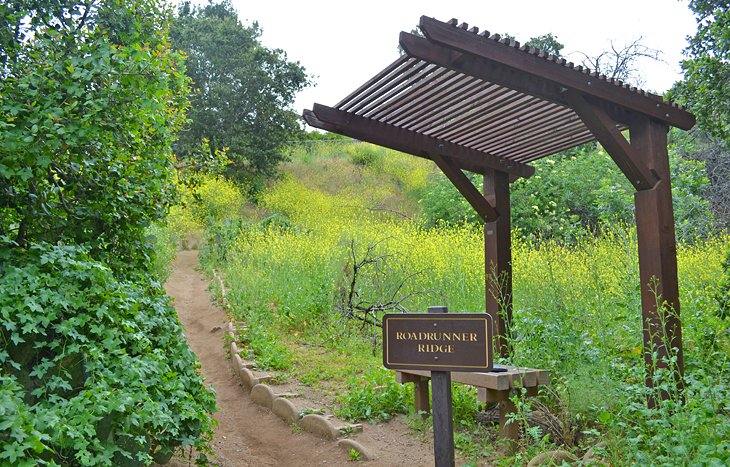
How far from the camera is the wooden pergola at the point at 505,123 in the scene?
3.87 metres

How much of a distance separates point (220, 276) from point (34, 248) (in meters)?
8.82

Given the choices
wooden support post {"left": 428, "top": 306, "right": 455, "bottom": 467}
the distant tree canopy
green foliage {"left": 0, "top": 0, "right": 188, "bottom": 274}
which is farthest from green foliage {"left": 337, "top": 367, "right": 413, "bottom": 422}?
the distant tree canopy

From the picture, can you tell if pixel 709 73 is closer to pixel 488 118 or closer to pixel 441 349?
pixel 488 118

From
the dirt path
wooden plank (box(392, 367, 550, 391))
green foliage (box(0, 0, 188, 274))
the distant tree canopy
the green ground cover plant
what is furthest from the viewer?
the distant tree canopy

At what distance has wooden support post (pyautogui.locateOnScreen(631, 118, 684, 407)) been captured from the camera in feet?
13.5

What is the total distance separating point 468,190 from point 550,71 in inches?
77.5

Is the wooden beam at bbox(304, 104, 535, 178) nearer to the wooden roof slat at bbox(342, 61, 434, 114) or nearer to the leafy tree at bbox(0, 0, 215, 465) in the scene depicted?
the wooden roof slat at bbox(342, 61, 434, 114)

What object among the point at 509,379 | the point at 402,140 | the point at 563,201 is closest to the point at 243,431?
the point at 509,379

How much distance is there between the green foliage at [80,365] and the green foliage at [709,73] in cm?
503

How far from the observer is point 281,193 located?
1847 centimetres

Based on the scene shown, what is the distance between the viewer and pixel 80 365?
3096 mm

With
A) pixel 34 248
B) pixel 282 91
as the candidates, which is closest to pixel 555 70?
pixel 34 248

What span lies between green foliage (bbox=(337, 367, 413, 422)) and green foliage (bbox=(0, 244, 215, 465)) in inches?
85.1

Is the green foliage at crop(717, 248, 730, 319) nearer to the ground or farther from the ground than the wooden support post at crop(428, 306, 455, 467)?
farther from the ground
